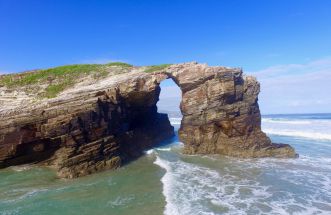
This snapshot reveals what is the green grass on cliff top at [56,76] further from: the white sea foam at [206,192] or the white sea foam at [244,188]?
the white sea foam at [206,192]

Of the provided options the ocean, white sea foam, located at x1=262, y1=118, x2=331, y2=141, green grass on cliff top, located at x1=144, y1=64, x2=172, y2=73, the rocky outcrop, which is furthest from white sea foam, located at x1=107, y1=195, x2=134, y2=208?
white sea foam, located at x1=262, y1=118, x2=331, y2=141

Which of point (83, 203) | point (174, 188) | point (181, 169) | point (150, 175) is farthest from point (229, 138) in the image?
point (83, 203)

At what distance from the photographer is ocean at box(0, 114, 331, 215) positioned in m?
13.3

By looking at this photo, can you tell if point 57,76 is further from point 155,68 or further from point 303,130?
point 303,130

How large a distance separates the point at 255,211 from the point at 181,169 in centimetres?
815

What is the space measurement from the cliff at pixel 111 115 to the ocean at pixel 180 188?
1405 millimetres

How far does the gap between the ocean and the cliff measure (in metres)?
1.41

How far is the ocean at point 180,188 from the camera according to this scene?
43.8 feet

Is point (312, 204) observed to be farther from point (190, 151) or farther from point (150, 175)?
point (190, 151)

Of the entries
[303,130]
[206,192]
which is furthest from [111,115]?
[303,130]

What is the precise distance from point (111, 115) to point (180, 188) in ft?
29.1

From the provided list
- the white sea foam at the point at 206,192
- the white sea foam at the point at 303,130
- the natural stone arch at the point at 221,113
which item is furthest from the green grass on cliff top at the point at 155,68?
the white sea foam at the point at 303,130

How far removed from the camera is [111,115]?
22.8 metres

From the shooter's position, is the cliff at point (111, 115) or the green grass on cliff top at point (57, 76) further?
the green grass on cliff top at point (57, 76)
